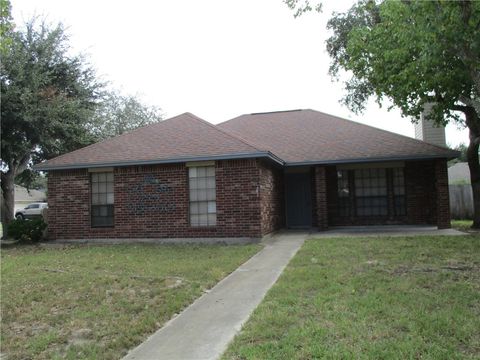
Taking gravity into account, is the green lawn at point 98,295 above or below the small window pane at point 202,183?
below

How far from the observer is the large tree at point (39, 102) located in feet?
59.4

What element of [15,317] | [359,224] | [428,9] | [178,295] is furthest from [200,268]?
[359,224]

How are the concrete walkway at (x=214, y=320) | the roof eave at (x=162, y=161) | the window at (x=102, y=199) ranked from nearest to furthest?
the concrete walkway at (x=214, y=320)
the roof eave at (x=162, y=161)
the window at (x=102, y=199)

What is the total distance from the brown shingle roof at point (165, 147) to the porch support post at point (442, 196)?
259 inches

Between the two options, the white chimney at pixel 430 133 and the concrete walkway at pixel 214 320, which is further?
the white chimney at pixel 430 133

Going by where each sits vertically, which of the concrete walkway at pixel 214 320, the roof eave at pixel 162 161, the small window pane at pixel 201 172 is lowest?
the concrete walkway at pixel 214 320

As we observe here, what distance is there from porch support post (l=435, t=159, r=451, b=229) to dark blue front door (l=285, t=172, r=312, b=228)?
4.75m

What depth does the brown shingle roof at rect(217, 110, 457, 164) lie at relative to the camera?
15.8 metres

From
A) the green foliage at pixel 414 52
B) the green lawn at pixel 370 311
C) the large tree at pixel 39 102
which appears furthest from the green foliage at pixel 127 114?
the green lawn at pixel 370 311

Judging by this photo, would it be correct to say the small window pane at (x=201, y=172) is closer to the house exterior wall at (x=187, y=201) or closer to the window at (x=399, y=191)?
the house exterior wall at (x=187, y=201)

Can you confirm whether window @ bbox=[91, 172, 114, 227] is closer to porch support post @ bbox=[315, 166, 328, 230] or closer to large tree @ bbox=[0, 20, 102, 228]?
large tree @ bbox=[0, 20, 102, 228]

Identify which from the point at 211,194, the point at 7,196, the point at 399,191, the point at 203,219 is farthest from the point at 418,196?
the point at 7,196

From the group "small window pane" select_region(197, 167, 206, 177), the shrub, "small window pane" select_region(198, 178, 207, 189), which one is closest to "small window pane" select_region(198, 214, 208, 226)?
"small window pane" select_region(198, 178, 207, 189)

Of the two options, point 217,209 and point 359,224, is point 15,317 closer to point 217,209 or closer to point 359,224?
point 217,209
